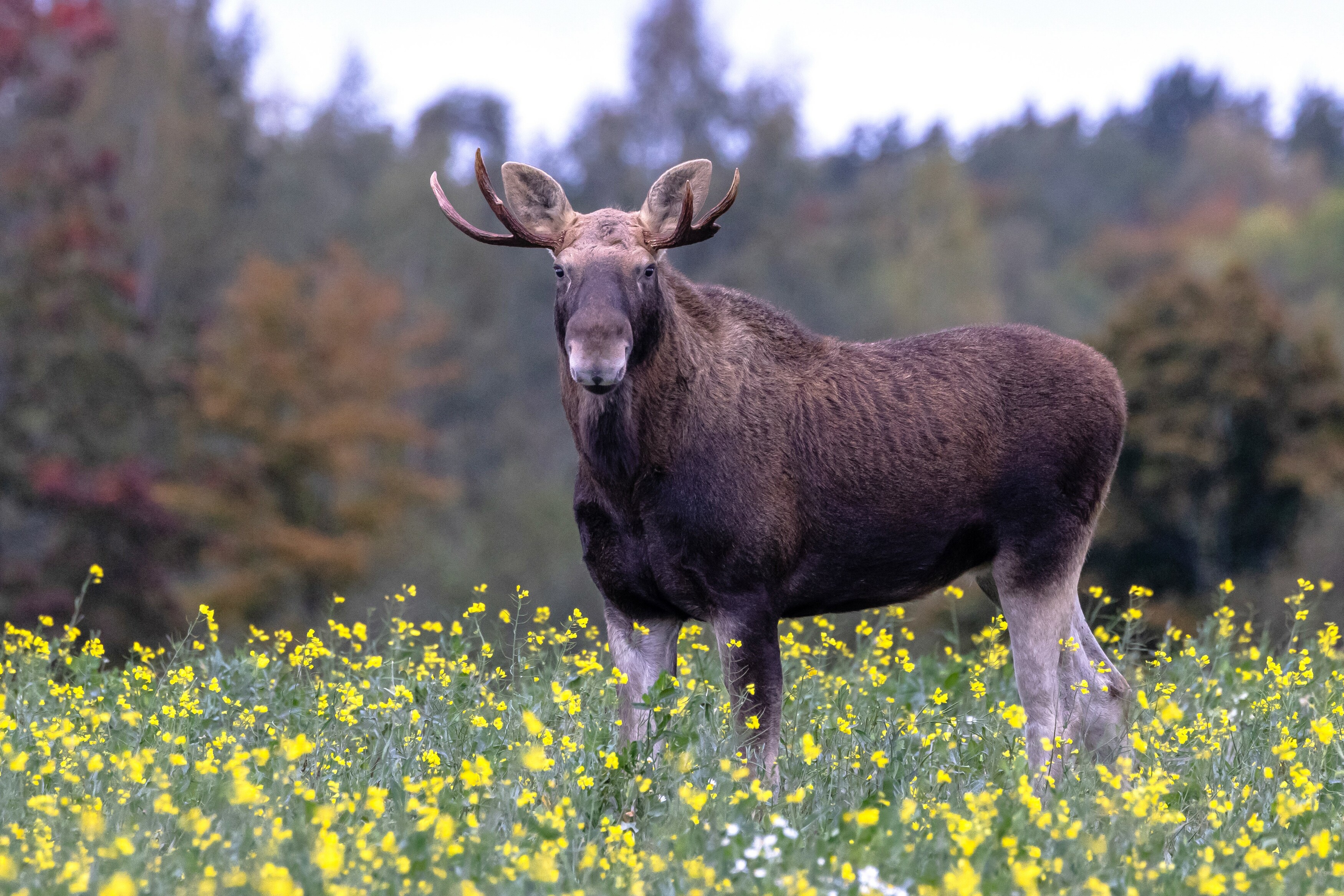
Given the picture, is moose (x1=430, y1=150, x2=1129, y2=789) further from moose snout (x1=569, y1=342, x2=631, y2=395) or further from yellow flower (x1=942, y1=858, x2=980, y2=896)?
yellow flower (x1=942, y1=858, x2=980, y2=896)

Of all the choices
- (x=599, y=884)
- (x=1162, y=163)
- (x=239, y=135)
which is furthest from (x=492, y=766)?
(x=1162, y=163)

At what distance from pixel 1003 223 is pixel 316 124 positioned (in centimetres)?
3037

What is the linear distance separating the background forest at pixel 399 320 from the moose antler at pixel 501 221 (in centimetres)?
377

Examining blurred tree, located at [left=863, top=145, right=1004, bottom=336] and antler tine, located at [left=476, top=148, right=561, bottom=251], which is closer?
antler tine, located at [left=476, top=148, right=561, bottom=251]

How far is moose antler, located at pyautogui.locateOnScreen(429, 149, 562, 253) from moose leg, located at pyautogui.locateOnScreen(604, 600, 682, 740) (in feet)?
5.23

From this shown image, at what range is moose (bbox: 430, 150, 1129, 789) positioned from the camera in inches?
235

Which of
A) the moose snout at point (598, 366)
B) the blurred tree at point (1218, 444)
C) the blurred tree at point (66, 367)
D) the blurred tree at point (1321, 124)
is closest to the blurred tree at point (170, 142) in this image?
the blurred tree at point (66, 367)

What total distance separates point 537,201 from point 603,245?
1.89 ft

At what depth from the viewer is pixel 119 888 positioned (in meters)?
3.60

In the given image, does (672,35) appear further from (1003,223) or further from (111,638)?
(111,638)

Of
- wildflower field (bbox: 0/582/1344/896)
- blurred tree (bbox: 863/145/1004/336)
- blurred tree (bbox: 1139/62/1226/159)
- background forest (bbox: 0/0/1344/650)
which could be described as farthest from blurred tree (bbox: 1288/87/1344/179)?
wildflower field (bbox: 0/582/1344/896)

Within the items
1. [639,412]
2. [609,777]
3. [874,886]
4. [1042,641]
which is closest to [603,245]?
[639,412]

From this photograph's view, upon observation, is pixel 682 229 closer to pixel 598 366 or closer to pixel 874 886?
pixel 598 366

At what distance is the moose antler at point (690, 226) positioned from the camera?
5926 mm
